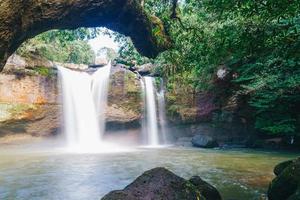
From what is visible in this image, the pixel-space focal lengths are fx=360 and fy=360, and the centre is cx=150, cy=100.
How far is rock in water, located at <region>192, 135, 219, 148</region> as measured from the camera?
746 inches

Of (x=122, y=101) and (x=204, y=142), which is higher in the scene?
(x=122, y=101)

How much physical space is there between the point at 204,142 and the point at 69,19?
1642cm

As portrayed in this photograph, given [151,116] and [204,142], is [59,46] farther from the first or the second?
[204,142]

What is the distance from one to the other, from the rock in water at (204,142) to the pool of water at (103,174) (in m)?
4.37

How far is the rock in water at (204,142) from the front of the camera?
62.1ft

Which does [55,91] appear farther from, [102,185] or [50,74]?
[102,185]

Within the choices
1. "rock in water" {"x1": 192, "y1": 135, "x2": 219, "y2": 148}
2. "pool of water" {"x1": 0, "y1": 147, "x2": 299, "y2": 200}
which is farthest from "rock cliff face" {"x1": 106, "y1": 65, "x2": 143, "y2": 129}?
"pool of water" {"x1": 0, "y1": 147, "x2": 299, "y2": 200}

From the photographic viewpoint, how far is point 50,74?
20.1m

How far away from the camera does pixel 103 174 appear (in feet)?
34.3

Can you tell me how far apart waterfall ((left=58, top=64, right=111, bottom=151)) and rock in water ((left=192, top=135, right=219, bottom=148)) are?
18.6 ft

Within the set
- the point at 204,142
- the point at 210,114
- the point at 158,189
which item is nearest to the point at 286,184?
the point at 158,189

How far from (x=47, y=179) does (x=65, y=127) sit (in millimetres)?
11324

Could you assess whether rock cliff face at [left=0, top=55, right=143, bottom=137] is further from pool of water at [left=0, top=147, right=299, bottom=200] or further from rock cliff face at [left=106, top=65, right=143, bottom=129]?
pool of water at [left=0, top=147, right=299, bottom=200]

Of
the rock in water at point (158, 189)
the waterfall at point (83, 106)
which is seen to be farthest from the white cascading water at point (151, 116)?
the rock in water at point (158, 189)
